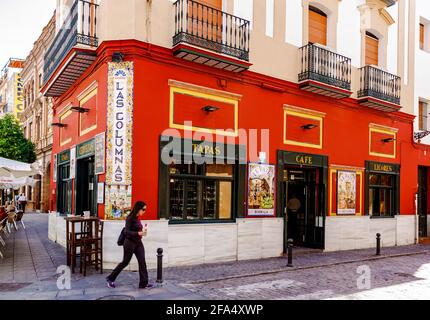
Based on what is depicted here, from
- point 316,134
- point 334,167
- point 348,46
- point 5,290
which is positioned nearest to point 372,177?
point 334,167

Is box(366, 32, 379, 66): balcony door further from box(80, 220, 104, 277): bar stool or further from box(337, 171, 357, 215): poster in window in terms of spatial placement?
box(80, 220, 104, 277): bar stool

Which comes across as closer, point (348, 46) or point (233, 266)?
point (233, 266)

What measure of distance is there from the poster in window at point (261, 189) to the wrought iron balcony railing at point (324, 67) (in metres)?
3.26

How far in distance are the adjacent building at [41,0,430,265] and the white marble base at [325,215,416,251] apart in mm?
60

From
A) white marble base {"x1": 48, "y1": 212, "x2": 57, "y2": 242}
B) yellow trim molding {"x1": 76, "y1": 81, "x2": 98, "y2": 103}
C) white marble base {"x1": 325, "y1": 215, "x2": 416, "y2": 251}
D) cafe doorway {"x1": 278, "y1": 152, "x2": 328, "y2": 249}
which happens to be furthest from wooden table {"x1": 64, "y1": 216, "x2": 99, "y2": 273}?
white marble base {"x1": 325, "y1": 215, "x2": 416, "y2": 251}

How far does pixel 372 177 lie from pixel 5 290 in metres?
12.8

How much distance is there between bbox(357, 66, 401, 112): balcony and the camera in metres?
14.7

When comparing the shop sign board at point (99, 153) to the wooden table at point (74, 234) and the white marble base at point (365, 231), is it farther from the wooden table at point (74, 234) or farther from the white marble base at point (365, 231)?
the white marble base at point (365, 231)

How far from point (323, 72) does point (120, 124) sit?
7089 millimetres

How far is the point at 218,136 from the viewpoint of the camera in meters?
11.1

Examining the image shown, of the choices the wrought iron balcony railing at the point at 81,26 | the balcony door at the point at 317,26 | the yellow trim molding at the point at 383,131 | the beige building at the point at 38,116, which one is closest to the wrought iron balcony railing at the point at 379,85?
the yellow trim molding at the point at 383,131
